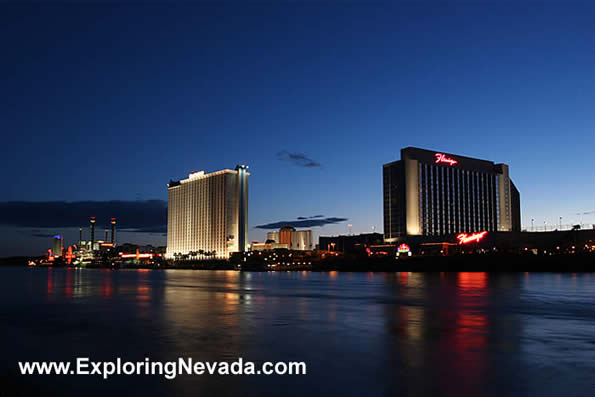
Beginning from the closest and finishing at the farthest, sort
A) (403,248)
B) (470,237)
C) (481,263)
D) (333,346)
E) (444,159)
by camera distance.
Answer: (333,346), (481,263), (470,237), (403,248), (444,159)

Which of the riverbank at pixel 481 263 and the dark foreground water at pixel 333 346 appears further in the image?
the riverbank at pixel 481 263

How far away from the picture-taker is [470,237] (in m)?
146

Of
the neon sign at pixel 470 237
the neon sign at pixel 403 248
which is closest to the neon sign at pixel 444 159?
the neon sign at pixel 403 248

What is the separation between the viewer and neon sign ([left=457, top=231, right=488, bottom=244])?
468ft

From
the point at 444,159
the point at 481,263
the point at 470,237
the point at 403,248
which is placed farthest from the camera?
the point at 444,159

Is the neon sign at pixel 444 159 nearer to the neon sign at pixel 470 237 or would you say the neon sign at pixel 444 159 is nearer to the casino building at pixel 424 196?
the casino building at pixel 424 196

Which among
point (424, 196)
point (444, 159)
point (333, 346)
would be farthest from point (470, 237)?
point (333, 346)

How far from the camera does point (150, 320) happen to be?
79.4 ft

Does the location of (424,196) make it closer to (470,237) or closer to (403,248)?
(403,248)

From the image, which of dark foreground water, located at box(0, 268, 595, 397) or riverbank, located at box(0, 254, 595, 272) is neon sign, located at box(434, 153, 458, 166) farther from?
dark foreground water, located at box(0, 268, 595, 397)

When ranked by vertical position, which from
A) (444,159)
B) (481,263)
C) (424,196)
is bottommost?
(481,263)

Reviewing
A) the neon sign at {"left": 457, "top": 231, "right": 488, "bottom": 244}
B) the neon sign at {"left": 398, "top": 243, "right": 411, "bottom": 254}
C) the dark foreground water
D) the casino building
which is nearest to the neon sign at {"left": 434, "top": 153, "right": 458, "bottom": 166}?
the casino building

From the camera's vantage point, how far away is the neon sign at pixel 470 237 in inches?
5621

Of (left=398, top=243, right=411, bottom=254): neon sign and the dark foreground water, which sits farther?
(left=398, top=243, right=411, bottom=254): neon sign
